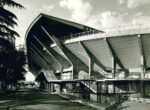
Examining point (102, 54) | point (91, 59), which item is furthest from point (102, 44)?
point (91, 59)

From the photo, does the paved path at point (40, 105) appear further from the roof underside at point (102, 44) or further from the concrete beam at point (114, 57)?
the roof underside at point (102, 44)

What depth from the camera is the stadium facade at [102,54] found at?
27.2 metres

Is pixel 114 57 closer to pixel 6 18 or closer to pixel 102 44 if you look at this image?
pixel 102 44

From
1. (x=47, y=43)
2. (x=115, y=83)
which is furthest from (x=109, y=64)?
(x=47, y=43)

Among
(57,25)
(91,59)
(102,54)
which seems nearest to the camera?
(102,54)

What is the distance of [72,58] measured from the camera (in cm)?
3588

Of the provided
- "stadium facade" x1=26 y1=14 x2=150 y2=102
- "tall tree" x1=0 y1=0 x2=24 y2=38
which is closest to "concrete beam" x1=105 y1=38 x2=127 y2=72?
"stadium facade" x1=26 y1=14 x2=150 y2=102

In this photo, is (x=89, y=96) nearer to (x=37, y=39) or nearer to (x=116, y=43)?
(x=116, y=43)

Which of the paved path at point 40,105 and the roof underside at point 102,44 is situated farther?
the roof underside at point 102,44

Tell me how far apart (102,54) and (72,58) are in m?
6.62

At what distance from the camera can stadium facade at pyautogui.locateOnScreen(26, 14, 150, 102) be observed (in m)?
27.2

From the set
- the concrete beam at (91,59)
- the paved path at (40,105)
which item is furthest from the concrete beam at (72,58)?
the paved path at (40,105)

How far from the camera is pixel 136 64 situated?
30766 millimetres

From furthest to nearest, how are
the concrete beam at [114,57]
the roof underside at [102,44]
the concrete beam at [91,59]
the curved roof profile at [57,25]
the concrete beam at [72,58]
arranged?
the concrete beam at [72,58] < the concrete beam at [91,59] < the curved roof profile at [57,25] < the concrete beam at [114,57] < the roof underside at [102,44]
